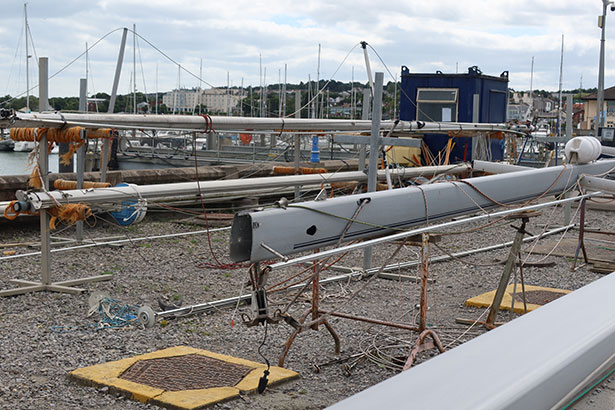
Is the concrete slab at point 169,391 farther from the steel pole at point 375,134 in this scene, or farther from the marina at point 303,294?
the steel pole at point 375,134

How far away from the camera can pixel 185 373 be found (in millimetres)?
5379

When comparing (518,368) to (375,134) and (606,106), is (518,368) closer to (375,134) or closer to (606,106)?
(375,134)

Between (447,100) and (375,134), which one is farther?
(447,100)

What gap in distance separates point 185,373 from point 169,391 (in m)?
0.39

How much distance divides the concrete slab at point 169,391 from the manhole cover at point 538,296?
3885 mm

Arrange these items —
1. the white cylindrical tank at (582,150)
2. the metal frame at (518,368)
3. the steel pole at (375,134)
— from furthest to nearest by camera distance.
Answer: the steel pole at (375,134), the white cylindrical tank at (582,150), the metal frame at (518,368)

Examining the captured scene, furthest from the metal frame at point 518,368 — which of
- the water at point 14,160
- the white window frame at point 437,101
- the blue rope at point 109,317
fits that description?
the water at point 14,160

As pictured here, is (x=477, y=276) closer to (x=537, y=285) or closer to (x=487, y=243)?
(x=537, y=285)

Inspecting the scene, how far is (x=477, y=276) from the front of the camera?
10.1m

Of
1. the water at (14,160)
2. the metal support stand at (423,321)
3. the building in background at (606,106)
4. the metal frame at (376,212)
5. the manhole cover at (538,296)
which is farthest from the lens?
the building in background at (606,106)

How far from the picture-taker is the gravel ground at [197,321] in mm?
5238

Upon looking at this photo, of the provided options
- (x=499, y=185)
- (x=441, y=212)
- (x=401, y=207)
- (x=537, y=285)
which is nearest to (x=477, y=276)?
(x=537, y=285)

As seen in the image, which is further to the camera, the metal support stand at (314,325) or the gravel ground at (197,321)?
the metal support stand at (314,325)

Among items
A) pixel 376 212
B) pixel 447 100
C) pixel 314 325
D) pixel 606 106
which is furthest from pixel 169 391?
pixel 606 106
